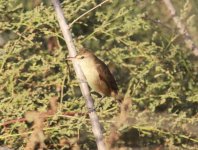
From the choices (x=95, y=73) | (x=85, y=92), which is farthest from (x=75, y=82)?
(x=85, y=92)

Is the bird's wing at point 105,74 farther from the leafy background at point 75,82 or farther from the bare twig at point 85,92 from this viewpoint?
the leafy background at point 75,82

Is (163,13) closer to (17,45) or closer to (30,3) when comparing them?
(30,3)

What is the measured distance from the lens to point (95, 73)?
184 inches

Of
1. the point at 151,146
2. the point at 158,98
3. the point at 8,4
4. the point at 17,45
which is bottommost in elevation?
the point at 151,146

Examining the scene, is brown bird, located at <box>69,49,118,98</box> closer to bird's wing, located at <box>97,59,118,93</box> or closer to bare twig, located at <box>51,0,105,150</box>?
bird's wing, located at <box>97,59,118,93</box>

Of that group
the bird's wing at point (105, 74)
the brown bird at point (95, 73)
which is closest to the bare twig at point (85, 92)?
the brown bird at point (95, 73)

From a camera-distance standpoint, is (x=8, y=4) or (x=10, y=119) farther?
(x=8, y=4)

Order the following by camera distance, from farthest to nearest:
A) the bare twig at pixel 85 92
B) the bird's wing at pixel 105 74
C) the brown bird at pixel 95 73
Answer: the bird's wing at pixel 105 74
the brown bird at pixel 95 73
the bare twig at pixel 85 92

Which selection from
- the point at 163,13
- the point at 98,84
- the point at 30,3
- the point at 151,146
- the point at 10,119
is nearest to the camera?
the point at 98,84

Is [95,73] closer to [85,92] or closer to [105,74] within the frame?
[105,74]

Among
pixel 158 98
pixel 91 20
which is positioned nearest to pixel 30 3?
pixel 91 20

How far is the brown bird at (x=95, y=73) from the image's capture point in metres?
4.50

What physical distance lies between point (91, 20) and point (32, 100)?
8.01 feet

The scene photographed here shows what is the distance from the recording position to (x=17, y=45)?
6938 millimetres
